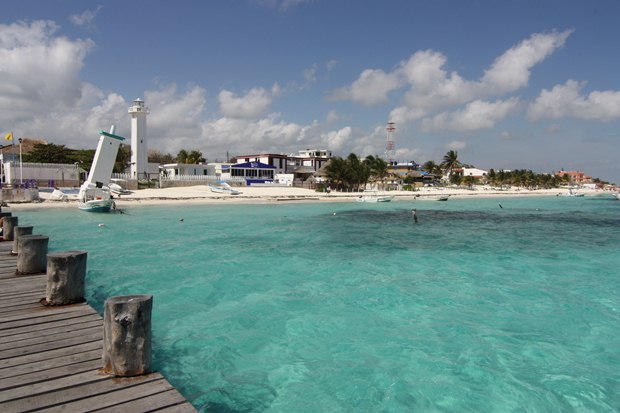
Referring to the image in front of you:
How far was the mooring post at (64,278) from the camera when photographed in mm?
6551

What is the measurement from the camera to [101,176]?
32.1 m

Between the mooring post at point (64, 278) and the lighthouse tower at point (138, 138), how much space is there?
179 ft

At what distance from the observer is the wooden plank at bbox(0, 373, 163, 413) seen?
3820 mm

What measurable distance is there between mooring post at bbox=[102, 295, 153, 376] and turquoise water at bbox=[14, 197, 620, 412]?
198 centimetres

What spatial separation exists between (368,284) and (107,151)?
2664 cm

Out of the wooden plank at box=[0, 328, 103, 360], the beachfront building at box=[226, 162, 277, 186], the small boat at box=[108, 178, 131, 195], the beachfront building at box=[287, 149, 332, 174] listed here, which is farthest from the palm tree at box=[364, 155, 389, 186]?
the wooden plank at box=[0, 328, 103, 360]

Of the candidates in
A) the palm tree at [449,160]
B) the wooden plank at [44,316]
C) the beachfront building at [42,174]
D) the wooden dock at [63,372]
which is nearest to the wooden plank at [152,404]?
the wooden dock at [63,372]

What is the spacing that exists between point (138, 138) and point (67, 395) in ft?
196

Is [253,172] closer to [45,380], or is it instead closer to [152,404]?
[45,380]

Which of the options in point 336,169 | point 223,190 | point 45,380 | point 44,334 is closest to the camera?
point 45,380

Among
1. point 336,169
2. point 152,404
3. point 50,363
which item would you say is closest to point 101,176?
point 50,363

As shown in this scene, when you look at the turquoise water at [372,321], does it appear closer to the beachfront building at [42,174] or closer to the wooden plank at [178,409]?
the wooden plank at [178,409]

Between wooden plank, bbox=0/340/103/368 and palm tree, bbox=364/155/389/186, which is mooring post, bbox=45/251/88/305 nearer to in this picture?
wooden plank, bbox=0/340/103/368

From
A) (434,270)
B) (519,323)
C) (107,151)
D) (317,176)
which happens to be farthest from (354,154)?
(519,323)
